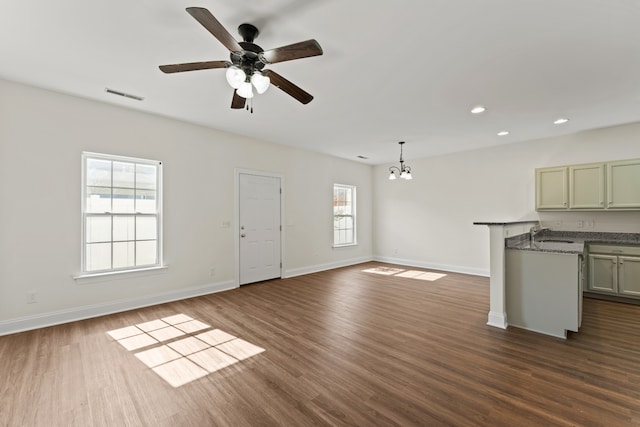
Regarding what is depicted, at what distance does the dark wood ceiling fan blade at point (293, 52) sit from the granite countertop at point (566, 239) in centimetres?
313

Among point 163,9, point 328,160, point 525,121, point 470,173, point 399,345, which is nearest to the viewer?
point 163,9

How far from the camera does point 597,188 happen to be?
4.40 m

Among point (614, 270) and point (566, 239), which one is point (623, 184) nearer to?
point (566, 239)

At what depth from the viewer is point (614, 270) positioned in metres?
4.04

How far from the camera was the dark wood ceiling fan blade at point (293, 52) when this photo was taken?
1.83 m

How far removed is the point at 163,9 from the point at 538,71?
348 cm

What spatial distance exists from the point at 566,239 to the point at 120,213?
23.2ft

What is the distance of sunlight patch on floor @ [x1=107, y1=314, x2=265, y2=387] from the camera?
236cm

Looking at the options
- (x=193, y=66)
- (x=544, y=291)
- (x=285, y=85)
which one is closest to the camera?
(x=193, y=66)

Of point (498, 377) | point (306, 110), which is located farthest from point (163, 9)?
point (498, 377)

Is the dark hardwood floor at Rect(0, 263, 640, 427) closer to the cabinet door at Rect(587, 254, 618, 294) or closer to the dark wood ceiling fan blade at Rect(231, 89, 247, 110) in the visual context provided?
the cabinet door at Rect(587, 254, 618, 294)

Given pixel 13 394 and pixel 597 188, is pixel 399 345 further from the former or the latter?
pixel 597 188

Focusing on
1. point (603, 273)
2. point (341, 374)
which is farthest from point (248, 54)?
point (603, 273)

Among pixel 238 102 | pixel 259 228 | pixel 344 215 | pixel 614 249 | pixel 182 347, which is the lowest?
pixel 182 347
